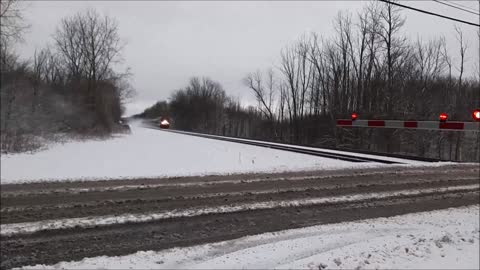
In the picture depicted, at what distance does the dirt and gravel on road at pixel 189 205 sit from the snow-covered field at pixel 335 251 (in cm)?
31

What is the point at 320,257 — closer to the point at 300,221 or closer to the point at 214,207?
the point at 300,221

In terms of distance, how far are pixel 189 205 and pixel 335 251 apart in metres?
3.30

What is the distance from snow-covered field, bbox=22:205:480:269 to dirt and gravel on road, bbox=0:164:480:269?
31cm

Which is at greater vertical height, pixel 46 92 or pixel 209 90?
pixel 209 90

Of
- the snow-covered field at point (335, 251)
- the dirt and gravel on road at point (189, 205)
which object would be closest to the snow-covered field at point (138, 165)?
the dirt and gravel on road at point (189, 205)

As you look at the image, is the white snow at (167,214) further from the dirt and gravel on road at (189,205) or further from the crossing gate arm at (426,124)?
the crossing gate arm at (426,124)

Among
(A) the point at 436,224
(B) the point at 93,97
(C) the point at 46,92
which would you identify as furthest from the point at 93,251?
(B) the point at 93,97

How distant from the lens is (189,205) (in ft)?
23.3

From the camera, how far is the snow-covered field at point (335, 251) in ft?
14.8

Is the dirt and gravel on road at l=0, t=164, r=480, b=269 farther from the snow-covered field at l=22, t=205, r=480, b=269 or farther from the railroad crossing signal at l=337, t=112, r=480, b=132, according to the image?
the railroad crossing signal at l=337, t=112, r=480, b=132

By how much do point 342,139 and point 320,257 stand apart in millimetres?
26385

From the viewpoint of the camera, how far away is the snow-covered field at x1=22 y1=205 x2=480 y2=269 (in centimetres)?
450

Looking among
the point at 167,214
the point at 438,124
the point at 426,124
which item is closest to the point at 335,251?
the point at 167,214

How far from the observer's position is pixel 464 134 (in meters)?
30.5
